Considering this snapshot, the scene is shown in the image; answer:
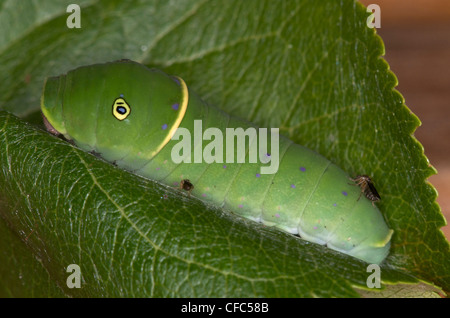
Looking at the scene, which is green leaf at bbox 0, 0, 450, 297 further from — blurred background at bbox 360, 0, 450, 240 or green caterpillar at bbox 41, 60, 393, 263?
blurred background at bbox 360, 0, 450, 240

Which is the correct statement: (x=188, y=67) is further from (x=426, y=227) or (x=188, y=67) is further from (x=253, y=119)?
(x=426, y=227)

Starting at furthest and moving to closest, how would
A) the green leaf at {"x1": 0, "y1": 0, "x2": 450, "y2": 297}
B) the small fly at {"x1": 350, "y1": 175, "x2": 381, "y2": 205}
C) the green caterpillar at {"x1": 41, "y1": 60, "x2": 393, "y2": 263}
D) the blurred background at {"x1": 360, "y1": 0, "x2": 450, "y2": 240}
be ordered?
the blurred background at {"x1": 360, "y1": 0, "x2": 450, "y2": 240} → the small fly at {"x1": 350, "y1": 175, "x2": 381, "y2": 205} → the green caterpillar at {"x1": 41, "y1": 60, "x2": 393, "y2": 263} → the green leaf at {"x1": 0, "y1": 0, "x2": 450, "y2": 297}

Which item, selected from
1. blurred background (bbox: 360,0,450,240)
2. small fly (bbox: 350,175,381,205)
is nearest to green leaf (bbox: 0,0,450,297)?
small fly (bbox: 350,175,381,205)

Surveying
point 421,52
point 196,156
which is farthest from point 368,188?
point 421,52

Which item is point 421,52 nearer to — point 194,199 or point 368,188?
point 368,188

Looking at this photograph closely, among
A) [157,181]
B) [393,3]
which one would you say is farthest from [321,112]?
[393,3]
